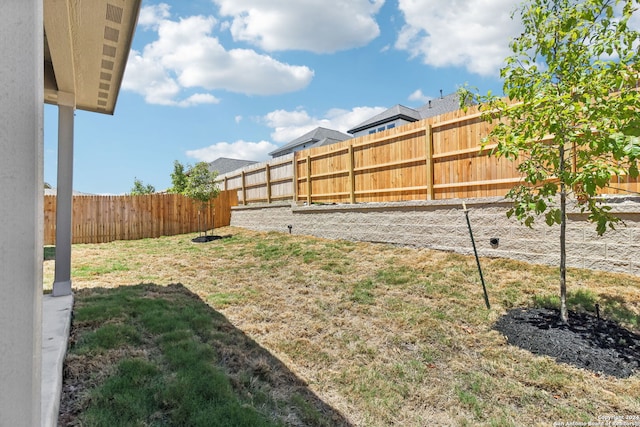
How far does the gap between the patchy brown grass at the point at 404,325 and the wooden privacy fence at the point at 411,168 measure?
1336mm

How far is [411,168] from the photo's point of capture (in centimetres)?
710

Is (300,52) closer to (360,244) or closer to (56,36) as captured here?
(360,244)

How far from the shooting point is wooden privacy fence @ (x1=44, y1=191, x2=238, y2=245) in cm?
1138

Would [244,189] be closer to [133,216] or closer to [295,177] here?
[295,177]

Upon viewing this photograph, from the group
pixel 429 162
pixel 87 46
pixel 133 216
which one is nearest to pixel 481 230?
pixel 429 162

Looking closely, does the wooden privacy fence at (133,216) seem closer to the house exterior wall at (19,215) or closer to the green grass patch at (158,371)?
the green grass patch at (158,371)

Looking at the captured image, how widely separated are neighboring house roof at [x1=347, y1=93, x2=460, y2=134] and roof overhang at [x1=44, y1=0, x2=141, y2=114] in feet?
50.5

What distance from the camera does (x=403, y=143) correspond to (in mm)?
7273

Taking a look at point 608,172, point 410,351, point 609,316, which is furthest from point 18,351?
point 609,316

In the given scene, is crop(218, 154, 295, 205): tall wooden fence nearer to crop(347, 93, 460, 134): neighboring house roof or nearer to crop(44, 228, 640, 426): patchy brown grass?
crop(44, 228, 640, 426): patchy brown grass

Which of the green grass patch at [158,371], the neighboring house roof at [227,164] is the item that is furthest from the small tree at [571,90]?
the neighboring house roof at [227,164]

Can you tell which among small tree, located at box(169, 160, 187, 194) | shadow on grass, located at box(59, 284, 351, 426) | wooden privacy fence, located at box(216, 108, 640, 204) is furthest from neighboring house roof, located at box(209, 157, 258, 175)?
shadow on grass, located at box(59, 284, 351, 426)

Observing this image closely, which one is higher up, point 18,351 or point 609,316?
point 18,351

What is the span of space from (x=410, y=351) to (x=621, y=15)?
4.07 m
